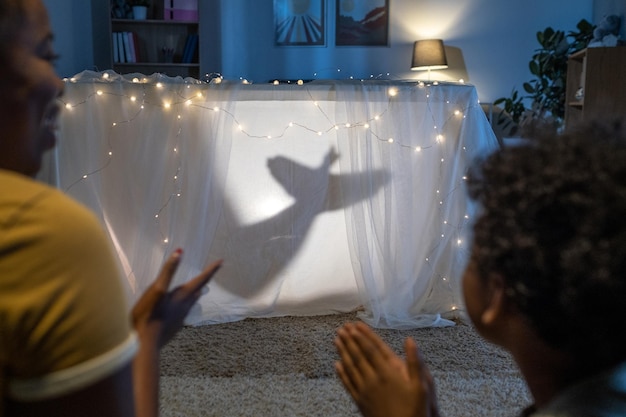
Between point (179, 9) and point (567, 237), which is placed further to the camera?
point (179, 9)

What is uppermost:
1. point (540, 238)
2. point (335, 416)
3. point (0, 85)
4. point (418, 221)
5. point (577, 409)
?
point (0, 85)

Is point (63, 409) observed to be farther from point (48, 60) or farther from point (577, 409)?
point (577, 409)

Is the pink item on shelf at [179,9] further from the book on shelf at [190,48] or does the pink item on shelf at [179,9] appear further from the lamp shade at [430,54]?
the lamp shade at [430,54]

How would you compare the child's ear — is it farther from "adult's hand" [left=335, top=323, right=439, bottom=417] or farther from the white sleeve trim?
the white sleeve trim

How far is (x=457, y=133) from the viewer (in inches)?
87.6

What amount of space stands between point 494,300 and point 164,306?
0.35 meters

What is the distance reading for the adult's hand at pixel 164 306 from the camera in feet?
2.12

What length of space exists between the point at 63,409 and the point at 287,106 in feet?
6.11

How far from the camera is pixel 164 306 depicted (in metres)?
0.66

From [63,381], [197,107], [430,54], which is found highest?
[430,54]

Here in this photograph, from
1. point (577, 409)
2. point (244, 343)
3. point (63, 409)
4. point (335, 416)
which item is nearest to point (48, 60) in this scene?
point (63, 409)

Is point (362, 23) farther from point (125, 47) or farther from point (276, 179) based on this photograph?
point (276, 179)

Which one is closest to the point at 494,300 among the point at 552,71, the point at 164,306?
the point at 164,306

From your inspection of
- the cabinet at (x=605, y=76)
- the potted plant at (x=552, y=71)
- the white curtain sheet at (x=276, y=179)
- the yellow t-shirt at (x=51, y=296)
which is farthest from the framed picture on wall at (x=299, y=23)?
the yellow t-shirt at (x=51, y=296)
